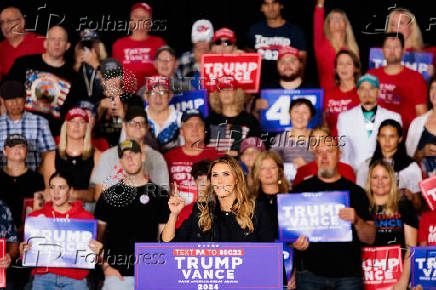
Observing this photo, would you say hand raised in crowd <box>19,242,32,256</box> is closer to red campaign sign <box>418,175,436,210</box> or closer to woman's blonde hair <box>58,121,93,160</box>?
woman's blonde hair <box>58,121,93,160</box>

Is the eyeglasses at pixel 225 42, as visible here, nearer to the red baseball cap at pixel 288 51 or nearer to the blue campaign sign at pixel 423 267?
the red baseball cap at pixel 288 51

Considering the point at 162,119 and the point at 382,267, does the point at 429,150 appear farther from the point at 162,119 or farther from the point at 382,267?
the point at 162,119

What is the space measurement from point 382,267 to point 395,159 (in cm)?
110

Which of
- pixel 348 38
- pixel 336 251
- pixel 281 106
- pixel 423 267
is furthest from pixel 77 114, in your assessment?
pixel 423 267

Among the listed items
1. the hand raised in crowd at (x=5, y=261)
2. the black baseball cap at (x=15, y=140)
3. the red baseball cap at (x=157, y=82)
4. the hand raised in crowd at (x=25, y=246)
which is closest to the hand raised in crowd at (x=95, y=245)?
the hand raised in crowd at (x=25, y=246)

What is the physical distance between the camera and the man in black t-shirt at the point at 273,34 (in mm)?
8570

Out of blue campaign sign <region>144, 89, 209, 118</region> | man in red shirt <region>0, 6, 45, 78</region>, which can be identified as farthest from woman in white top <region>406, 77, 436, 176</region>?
man in red shirt <region>0, 6, 45, 78</region>

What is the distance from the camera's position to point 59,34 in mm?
8164

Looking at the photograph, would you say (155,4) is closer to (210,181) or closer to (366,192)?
(366,192)

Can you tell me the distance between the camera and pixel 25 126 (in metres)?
7.68

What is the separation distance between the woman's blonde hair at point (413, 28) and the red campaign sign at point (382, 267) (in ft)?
8.72

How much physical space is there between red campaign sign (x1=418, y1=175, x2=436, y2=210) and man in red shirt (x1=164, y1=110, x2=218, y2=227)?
176cm

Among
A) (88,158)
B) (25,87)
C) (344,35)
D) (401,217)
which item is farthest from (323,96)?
(25,87)

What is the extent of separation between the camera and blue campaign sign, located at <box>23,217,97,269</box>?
21.5 ft
